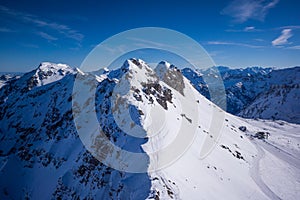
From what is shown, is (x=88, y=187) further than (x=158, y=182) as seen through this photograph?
Yes

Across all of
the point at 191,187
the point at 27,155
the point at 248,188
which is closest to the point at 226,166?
the point at 248,188

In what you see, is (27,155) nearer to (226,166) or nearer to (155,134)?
(155,134)

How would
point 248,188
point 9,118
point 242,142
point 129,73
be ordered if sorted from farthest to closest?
point 9,118
point 242,142
point 129,73
point 248,188

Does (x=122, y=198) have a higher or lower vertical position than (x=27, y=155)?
higher

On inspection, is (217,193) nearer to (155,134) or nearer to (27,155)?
(155,134)

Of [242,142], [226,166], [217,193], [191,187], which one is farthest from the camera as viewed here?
[242,142]

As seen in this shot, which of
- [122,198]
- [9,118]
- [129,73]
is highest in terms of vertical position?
[129,73]
